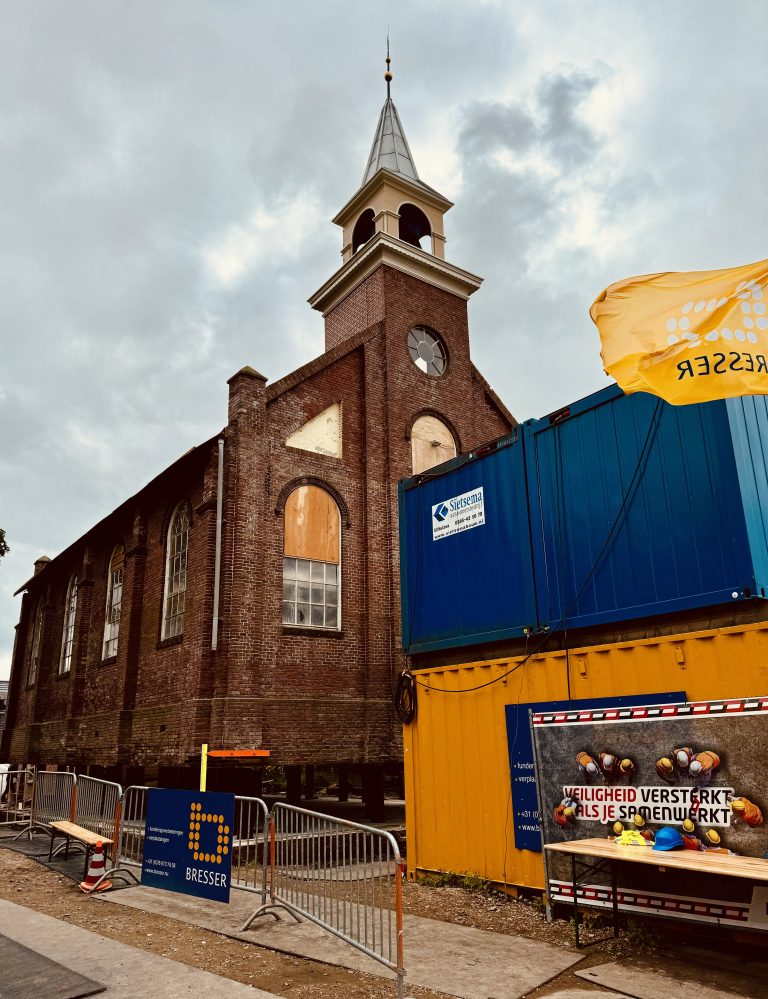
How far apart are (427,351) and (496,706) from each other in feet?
40.7

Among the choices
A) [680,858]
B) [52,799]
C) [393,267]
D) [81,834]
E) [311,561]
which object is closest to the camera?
[680,858]

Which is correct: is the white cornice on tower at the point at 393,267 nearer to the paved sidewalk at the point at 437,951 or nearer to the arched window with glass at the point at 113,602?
the arched window with glass at the point at 113,602

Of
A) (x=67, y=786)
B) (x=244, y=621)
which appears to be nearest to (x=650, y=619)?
(x=244, y=621)

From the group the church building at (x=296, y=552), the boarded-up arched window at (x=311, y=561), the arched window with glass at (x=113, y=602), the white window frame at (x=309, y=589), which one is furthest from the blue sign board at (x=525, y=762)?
the arched window with glass at (x=113, y=602)

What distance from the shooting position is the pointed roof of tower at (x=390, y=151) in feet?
75.3

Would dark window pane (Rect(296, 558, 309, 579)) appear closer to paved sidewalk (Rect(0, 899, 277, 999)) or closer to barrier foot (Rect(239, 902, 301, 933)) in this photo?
barrier foot (Rect(239, 902, 301, 933))

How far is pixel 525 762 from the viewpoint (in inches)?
332

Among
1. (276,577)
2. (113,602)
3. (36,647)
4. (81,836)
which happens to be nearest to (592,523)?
(81,836)

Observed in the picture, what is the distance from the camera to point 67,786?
1252 centimetres

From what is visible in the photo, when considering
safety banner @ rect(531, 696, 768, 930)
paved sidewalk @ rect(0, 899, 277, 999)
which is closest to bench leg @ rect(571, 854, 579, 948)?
safety banner @ rect(531, 696, 768, 930)

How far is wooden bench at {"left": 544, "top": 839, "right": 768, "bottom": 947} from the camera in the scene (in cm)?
543

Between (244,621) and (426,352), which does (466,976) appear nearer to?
(244,621)

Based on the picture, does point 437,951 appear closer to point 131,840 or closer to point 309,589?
point 131,840

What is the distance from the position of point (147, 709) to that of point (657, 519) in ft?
41.1
